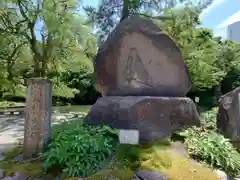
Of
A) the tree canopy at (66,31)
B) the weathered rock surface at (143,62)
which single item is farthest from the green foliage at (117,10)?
the weathered rock surface at (143,62)

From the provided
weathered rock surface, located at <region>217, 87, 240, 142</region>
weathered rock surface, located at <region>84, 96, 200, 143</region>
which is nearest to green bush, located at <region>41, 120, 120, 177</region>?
weathered rock surface, located at <region>84, 96, 200, 143</region>

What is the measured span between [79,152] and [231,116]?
3.28 meters

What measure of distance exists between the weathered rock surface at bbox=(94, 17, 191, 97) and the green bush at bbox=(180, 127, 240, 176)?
1252mm

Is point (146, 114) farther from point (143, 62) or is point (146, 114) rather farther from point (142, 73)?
point (143, 62)

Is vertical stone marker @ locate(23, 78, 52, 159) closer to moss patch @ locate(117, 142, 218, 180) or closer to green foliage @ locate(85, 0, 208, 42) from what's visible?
moss patch @ locate(117, 142, 218, 180)

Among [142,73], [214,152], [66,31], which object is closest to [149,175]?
[214,152]

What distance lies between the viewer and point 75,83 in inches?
818

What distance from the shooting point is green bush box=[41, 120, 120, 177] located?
3759 mm

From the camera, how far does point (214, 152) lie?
14.1 ft

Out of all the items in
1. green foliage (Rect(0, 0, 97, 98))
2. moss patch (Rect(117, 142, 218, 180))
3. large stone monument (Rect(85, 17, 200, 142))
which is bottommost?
moss patch (Rect(117, 142, 218, 180))

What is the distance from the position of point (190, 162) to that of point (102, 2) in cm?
820

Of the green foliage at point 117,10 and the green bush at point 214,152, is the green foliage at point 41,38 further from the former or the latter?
the green bush at point 214,152

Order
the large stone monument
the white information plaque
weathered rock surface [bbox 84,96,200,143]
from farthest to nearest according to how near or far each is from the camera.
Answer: the large stone monument
weathered rock surface [bbox 84,96,200,143]
the white information plaque

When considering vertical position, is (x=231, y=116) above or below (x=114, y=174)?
above
